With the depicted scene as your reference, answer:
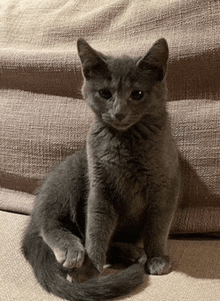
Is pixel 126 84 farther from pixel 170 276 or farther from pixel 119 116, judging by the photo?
pixel 170 276

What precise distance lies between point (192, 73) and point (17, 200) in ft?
2.84

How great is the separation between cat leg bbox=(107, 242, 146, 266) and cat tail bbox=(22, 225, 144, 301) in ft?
0.21

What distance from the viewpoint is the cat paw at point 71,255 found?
1040 mm

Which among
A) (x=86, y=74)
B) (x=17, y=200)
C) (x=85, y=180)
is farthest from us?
(x=17, y=200)

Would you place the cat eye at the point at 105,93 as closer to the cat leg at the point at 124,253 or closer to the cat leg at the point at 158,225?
the cat leg at the point at 158,225

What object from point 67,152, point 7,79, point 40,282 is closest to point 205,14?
point 67,152

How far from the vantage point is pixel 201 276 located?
107 cm

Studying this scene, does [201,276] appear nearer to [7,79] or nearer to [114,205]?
[114,205]

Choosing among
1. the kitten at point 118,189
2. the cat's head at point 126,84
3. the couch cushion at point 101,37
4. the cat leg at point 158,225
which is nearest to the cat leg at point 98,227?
the kitten at point 118,189

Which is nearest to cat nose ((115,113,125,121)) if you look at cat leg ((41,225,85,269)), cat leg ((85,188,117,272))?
cat leg ((85,188,117,272))

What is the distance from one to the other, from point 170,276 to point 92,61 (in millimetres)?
658

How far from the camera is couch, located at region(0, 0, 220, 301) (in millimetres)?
1322

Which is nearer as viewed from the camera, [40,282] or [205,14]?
[40,282]

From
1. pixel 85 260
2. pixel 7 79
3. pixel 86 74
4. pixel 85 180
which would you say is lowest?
pixel 85 260
